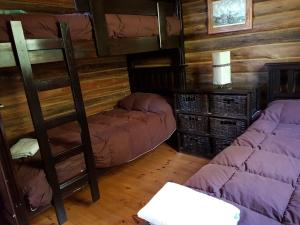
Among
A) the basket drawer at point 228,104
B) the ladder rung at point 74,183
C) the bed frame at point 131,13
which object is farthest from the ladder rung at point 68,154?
the basket drawer at point 228,104

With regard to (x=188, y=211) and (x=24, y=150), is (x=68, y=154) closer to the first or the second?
(x=24, y=150)

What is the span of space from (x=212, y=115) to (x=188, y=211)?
1.90 meters

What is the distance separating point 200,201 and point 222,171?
472 millimetres

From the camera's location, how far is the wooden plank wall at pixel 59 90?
2.64 metres

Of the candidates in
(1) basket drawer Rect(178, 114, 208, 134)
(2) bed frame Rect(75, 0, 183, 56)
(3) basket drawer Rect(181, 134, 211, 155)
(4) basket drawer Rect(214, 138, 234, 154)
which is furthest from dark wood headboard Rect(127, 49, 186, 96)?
(4) basket drawer Rect(214, 138, 234, 154)

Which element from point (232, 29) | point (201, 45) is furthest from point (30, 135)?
point (232, 29)

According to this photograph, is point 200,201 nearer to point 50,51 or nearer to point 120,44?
point 50,51

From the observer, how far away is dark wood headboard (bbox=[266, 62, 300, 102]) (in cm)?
256

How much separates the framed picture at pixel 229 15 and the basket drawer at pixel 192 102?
871 mm

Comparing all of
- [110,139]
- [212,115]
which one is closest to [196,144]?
→ [212,115]

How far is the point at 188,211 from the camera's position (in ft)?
3.53

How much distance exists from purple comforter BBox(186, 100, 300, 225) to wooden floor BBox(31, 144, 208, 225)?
0.85 metres

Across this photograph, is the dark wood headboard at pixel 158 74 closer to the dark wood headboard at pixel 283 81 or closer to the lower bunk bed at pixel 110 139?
the lower bunk bed at pixel 110 139

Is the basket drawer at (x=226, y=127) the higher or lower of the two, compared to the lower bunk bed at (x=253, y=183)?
lower
